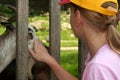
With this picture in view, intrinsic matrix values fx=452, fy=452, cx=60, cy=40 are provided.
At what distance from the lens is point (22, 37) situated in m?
3.90

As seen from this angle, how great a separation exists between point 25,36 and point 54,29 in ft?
0.89

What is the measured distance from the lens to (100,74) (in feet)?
8.86

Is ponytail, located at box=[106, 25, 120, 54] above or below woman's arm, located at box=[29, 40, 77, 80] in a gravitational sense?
above

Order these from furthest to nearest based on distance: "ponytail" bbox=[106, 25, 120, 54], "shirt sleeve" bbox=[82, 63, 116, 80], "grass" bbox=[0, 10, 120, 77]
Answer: "grass" bbox=[0, 10, 120, 77]
"ponytail" bbox=[106, 25, 120, 54]
"shirt sleeve" bbox=[82, 63, 116, 80]

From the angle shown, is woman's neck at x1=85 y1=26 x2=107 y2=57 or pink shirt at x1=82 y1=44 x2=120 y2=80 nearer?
pink shirt at x1=82 y1=44 x2=120 y2=80

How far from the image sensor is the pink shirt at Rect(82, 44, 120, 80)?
8.87ft

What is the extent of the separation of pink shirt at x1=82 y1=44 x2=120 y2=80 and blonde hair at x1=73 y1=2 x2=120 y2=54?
0.05 meters

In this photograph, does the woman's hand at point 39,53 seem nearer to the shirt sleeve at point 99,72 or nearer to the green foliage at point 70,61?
the shirt sleeve at point 99,72

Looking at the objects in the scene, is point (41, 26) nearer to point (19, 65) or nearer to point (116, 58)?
point (19, 65)

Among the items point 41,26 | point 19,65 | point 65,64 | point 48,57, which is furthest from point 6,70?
point 41,26

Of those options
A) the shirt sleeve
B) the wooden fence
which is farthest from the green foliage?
the shirt sleeve

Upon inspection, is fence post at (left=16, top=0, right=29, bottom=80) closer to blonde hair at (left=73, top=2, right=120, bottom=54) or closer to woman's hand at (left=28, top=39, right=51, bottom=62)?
woman's hand at (left=28, top=39, right=51, bottom=62)

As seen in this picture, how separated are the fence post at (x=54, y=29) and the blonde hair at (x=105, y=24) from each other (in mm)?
1097

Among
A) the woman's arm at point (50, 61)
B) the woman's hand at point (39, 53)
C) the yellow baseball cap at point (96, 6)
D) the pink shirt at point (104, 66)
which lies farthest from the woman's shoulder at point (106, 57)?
the woman's hand at point (39, 53)
